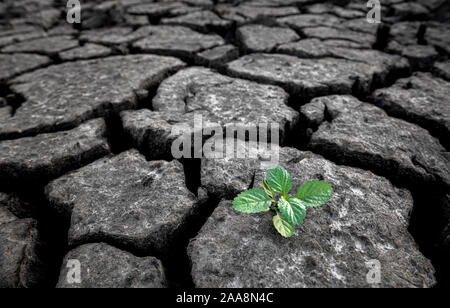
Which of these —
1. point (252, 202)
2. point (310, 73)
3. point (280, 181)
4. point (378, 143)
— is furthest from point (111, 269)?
point (310, 73)

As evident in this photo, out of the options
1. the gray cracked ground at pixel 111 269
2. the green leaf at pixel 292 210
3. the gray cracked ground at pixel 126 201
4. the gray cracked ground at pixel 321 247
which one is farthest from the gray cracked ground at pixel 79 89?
the green leaf at pixel 292 210

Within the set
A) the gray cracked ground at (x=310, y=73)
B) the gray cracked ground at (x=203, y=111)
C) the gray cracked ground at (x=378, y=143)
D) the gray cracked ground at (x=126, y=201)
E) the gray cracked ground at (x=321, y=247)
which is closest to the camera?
the gray cracked ground at (x=321, y=247)

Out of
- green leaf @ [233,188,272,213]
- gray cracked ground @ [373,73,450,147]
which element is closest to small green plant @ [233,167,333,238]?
green leaf @ [233,188,272,213]

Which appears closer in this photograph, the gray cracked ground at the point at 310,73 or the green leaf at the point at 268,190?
the green leaf at the point at 268,190

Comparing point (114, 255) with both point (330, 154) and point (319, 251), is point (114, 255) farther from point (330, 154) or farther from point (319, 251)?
point (330, 154)

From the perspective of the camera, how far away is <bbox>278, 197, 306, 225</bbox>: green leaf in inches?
31.3

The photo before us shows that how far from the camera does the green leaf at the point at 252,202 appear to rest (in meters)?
0.82

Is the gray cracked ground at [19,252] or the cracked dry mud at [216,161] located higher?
the cracked dry mud at [216,161]

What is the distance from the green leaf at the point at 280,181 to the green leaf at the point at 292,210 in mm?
34

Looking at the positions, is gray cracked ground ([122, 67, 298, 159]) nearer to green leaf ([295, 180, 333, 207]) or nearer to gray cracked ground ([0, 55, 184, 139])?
gray cracked ground ([0, 55, 184, 139])

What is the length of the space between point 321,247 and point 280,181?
0.72ft

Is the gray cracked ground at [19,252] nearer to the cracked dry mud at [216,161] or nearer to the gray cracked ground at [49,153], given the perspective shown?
the cracked dry mud at [216,161]
